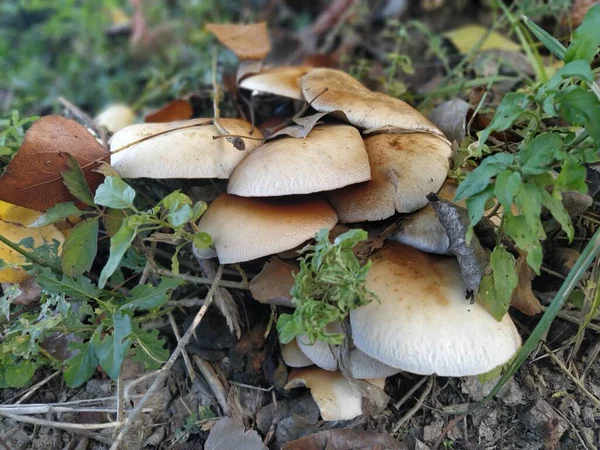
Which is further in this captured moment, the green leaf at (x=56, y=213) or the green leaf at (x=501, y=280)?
the green leaf at (x=56, y=213)

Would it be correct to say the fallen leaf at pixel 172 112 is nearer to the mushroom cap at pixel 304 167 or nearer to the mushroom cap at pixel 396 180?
the mushroom cap at pixel 304 167

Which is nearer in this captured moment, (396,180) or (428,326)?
(428,326)

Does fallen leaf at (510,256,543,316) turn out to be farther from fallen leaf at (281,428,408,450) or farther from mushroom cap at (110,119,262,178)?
mushroom cap at (110,119,262,178)

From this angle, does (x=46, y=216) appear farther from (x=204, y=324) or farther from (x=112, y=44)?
(x=112, y=44)

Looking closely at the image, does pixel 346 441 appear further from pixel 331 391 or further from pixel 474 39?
pixel 474 39

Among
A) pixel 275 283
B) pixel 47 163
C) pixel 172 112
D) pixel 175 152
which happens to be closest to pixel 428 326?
pixel 275 283

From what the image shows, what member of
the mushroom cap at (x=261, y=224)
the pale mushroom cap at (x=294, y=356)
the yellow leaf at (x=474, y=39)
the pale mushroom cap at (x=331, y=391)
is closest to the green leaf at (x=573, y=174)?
the mushroom cap at (x=261, y=224)

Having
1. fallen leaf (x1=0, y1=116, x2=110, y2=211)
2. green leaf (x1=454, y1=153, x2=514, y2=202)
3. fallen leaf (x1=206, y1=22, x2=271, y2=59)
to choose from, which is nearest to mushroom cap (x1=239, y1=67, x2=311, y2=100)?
fallen leaf (x1=206, y1=22, x2=271, y2=59)
